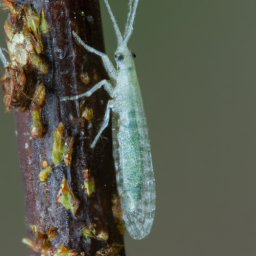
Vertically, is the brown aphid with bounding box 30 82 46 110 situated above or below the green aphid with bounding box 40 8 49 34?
below

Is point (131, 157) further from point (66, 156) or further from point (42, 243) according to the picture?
point (42, 243)

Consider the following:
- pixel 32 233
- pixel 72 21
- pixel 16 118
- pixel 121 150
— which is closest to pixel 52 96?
pixel 16 118

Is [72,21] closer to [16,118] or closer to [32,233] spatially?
[16,118]

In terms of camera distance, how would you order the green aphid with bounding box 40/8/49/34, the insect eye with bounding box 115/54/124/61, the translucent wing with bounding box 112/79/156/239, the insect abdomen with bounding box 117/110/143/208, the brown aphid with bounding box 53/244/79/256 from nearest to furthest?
the brown aphid with bounding box 53/244/79/256, the green aphid with bounding box 40/8/49/34, the translucent wing with bounding box 112/79/156/239, the insect abdomen with bounding box 117/110/143/208, the insect eye with bounding box 115/54/124/61

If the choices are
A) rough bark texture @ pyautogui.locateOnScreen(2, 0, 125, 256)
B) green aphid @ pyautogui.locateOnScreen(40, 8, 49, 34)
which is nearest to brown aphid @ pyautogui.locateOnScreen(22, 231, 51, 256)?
rough bark texture @ pyautogui.locateOnScreen(2, 0, 125, 256)

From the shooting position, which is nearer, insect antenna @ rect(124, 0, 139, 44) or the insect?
the insect

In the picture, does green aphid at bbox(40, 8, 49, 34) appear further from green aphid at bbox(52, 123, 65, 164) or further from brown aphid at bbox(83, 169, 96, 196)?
brown aphid at bbox(83, 169, 96, 196)

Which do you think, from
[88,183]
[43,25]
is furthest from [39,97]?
[88,183]
